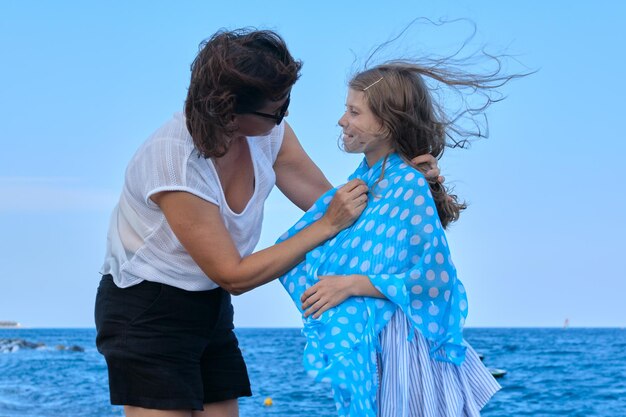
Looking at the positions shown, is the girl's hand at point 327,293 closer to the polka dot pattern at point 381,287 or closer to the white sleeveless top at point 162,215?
the polka dot pattern at point 381,287

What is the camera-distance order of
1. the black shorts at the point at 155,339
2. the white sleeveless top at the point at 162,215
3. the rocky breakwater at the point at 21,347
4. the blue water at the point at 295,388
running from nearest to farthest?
the white sleeveless top at the point at 162,215, the black shorts at the point at 155,339, the blue water at the point at 295,388, the rocky breakwater at the point at 21,347

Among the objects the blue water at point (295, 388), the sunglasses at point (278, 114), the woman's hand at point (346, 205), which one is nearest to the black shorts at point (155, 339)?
the woman's hand at point (346, 205)

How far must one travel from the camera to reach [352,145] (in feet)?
9.87

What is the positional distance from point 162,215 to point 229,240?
233 mm

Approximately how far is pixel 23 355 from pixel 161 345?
40403mm

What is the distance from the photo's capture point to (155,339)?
2.96 metres

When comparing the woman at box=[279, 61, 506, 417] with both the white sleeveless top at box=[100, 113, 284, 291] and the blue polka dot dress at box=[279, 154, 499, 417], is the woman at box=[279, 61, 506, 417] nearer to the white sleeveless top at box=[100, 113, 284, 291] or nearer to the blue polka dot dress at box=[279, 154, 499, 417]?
the blue polka dot dress at box=[279, 154, 499, 417]

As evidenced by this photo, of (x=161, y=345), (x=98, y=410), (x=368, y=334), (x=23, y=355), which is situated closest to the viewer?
(x=368, y=334)

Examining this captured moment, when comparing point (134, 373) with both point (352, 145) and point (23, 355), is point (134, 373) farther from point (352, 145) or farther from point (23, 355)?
point (23, 355)

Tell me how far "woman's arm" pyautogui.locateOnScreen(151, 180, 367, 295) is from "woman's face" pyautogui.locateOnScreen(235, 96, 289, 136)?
0.25 m

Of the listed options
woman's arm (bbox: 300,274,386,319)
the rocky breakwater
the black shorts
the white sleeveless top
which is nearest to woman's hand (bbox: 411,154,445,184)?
woman's arm (bbox: 300,274,386,319)

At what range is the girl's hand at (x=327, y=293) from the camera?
2.77 metres

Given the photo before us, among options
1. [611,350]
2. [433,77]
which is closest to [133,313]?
[433,77]

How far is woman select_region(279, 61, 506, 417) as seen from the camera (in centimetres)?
277
